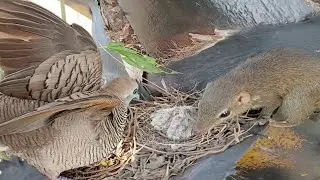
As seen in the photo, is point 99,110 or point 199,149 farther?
point 199,149

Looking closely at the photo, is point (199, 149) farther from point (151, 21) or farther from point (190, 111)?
point (151, 21)

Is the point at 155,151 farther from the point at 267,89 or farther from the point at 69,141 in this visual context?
the point at 267,89

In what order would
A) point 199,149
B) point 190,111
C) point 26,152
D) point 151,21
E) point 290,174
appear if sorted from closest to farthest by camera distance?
point 290,174
point 26,152
point 199,149
point 190,111
point 151,21

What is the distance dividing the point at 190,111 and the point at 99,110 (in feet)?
2.06

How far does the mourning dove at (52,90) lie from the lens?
2.57 m

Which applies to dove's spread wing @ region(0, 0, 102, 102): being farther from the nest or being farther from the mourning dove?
the nest

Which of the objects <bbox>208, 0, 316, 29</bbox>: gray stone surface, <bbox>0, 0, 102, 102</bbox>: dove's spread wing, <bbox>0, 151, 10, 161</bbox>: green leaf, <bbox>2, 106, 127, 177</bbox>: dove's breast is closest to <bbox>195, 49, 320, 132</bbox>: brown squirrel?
<bbox>208, 0, 316, 29</bbox>: gray stone surface

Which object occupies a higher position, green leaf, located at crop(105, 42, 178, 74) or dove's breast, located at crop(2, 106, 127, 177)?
green leaf, located at crop(105, 42, 178, 74)

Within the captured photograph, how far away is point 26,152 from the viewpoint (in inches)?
111

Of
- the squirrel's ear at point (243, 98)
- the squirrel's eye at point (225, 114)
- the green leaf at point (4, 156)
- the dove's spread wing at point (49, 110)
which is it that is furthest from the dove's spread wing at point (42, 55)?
the squirrel's ear at point (243, 98)

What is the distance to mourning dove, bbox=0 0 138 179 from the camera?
2.57 metres

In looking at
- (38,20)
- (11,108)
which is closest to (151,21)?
(38,20)

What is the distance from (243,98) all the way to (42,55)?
3.27 ft

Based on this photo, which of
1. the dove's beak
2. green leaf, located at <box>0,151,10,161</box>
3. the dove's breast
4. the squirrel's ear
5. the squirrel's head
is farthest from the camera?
the dove's beak
